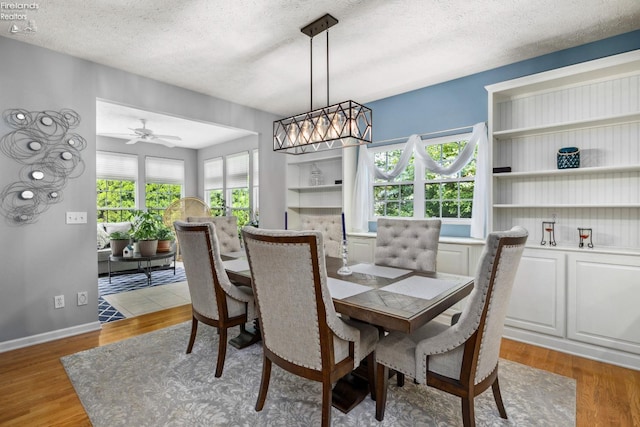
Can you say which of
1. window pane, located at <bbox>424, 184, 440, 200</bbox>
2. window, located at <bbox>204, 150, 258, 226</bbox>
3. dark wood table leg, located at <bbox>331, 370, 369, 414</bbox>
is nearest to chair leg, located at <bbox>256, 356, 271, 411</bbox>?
dark wood table leg, located at <bbox>331, 370, 369, 414</bbox>

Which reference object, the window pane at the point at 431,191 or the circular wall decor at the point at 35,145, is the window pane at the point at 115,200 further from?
the window pane at the point at 431,191

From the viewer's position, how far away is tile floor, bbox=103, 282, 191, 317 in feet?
Result: 12.0

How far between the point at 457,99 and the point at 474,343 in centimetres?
293

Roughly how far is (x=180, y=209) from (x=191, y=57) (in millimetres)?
5011

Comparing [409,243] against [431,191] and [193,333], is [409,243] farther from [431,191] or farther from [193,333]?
[193,333]

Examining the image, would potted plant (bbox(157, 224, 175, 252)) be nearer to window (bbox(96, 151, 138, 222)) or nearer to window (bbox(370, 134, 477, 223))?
window (bbox(96, 151, 138, 222))

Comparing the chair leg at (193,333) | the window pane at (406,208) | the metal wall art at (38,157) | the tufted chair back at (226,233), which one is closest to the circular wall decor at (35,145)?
the metal wall art at (38,157)

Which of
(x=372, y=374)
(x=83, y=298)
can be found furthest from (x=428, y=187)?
(x=83, y=298)

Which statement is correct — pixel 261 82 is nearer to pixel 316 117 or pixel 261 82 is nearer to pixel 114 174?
pixel 316 117

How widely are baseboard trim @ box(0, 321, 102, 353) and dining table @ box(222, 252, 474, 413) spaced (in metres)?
1.78

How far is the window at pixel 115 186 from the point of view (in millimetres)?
6465

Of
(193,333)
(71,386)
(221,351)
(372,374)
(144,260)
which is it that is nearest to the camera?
(372,374)

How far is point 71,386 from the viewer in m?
2.12

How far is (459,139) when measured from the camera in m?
3.57
